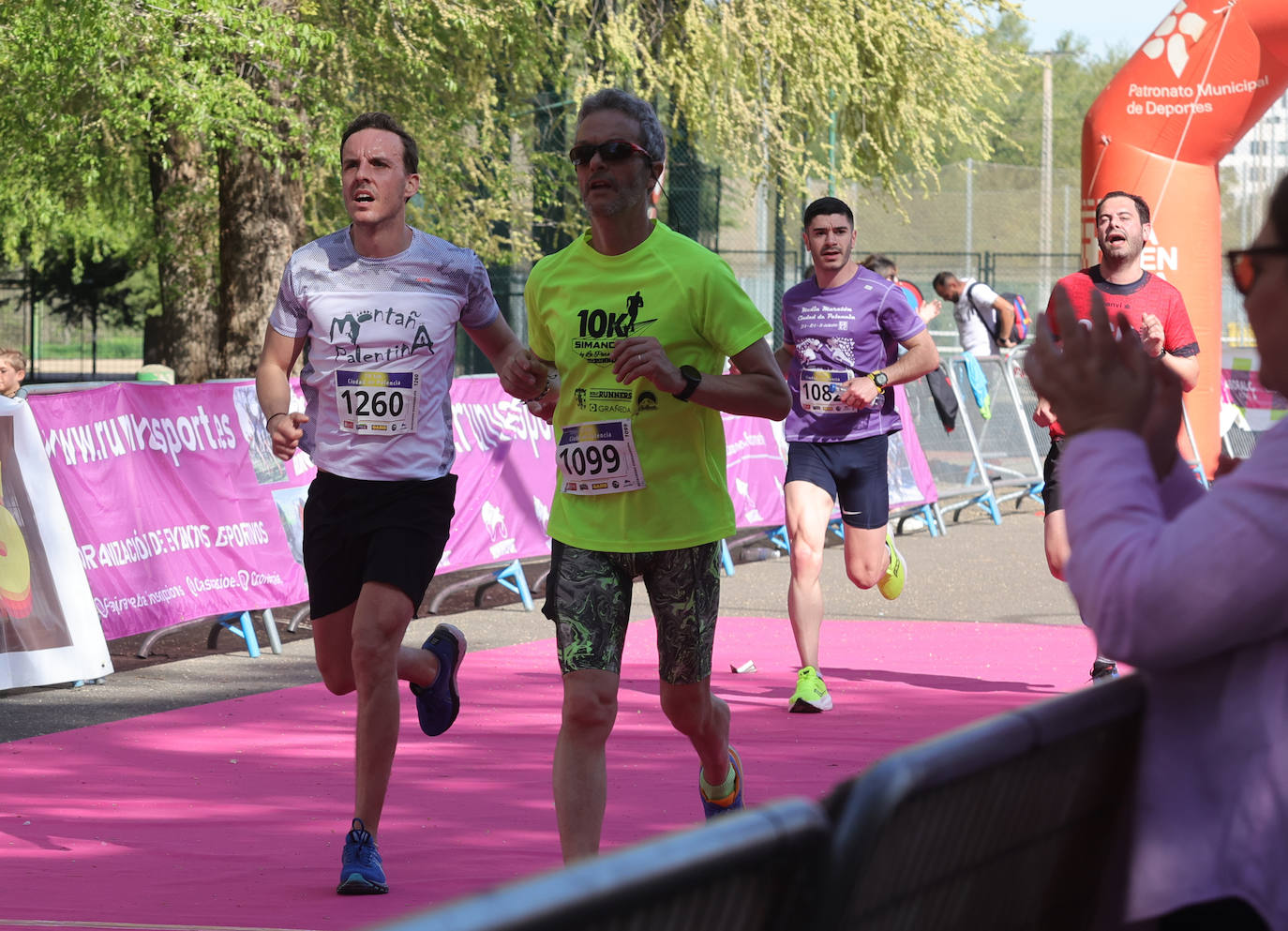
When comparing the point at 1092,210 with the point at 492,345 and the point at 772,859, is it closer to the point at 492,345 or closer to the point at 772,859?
the point at 492,345

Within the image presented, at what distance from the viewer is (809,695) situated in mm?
→ 7594

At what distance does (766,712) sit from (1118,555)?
6.08 m

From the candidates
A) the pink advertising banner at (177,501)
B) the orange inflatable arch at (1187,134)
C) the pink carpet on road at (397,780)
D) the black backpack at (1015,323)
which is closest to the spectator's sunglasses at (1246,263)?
the pink carpet on road at (397,780)

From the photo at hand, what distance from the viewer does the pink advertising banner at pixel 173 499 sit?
840 cm

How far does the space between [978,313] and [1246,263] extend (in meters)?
17.7

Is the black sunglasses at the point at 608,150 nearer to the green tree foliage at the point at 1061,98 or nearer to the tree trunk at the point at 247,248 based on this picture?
the tree trunk at the point at 247,248

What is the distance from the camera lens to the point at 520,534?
439 inches

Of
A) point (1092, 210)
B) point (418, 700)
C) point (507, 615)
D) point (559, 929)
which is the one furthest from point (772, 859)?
point (1092, 210)

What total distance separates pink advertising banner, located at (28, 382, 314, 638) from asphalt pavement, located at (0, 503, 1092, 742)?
0.36 metres

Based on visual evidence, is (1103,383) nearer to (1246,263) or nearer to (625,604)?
(1246,263)

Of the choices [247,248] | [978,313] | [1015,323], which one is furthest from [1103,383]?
[1015,323]

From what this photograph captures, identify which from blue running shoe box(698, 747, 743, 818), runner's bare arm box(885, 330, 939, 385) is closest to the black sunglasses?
blue running shoe box(698, 747, 743, 818)

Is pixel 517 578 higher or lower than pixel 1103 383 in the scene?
lower

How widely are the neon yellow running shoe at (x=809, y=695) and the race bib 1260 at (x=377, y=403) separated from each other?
302 centimetres
